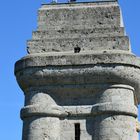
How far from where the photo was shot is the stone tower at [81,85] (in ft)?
44.4

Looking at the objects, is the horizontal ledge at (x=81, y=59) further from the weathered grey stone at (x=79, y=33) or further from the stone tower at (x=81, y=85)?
the weathered grey stone at (x=79, y=33)

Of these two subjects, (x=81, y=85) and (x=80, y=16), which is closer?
(x=81, y=85)

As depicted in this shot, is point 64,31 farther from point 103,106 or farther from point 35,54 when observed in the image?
point 103,106

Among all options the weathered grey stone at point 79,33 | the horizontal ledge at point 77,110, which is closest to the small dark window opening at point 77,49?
the weathered grey stone at point 79,33

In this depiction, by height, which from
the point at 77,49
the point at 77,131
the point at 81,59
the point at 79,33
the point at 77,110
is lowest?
the point at 77,131

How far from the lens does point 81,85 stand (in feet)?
46.3

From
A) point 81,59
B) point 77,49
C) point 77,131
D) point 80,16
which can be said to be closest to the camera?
point 77,131

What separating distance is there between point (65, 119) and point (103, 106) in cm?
136

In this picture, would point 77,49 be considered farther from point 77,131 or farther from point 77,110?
point 77,131

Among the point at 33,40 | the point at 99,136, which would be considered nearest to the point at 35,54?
the point at 33,40

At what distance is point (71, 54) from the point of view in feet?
46.5

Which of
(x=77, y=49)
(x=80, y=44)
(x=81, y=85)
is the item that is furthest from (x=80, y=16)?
(x=81, y=85)

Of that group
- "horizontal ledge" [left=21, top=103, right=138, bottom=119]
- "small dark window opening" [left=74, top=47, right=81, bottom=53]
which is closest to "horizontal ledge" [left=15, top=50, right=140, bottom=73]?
"small dark window opening" [left=74, top=47, right=81, bottom=53]

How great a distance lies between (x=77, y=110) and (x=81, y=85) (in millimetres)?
841
